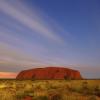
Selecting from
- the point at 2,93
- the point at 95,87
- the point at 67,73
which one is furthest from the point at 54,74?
the point at 2,93

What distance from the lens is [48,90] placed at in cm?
2542

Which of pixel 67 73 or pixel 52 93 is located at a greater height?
pixel 67 73

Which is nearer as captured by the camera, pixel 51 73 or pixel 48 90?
pixel 48 90

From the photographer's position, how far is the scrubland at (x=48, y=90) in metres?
20.7

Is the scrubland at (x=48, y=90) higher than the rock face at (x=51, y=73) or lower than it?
lower

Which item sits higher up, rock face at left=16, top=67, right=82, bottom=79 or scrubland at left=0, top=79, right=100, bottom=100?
rock face at left=16, top=67, right=82, bottom=79

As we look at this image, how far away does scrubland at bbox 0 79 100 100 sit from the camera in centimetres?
2067

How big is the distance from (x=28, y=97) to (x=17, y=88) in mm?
1585

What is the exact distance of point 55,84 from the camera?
1065 inches

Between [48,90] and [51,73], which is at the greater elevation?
[51,73]

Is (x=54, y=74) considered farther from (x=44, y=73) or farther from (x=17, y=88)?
(x=17, y=88)

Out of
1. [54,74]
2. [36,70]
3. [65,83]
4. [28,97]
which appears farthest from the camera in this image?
[36,70]

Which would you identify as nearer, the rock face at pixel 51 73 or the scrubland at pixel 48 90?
the scrubland at pixel 48 90

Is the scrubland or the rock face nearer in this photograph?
the scrubland
